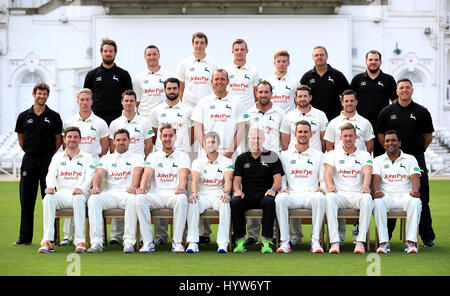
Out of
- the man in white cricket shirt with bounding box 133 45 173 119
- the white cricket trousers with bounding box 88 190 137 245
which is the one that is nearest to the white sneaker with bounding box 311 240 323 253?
the white cricket trousers with bounding box 88 190 137 245

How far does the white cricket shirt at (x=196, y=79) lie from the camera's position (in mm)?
10484

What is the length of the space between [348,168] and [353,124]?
0.74m

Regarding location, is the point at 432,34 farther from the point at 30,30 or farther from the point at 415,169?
the point at 415,169

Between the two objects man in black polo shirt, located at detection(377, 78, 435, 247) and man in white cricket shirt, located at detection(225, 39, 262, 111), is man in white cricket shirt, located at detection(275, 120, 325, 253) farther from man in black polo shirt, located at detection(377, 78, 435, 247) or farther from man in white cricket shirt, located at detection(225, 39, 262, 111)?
man in white cricket shirt, located at detection(225, 39, 262, 111)

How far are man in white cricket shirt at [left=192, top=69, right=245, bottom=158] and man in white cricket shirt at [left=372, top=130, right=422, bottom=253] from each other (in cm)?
181

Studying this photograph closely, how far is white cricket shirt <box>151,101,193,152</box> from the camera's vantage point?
384 inches

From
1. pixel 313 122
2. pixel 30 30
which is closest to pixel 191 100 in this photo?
pixel 313 122

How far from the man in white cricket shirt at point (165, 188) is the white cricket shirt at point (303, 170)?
1223mm

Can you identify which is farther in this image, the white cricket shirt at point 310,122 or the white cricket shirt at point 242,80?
the white cricket shirt at point 242,80

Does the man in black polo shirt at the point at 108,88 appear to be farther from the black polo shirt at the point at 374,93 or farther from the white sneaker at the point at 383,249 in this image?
the white sneaker at the point at 383,249

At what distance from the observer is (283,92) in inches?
402

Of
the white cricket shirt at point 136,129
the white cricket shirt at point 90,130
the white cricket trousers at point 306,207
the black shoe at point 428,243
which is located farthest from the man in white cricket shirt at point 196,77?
the black shoe at point 428,243

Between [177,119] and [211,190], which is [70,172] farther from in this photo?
[211,190]

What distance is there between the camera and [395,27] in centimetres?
3012
